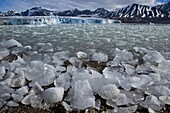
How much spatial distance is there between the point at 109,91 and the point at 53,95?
0.54 m

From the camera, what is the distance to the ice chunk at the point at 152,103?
197 centimetres

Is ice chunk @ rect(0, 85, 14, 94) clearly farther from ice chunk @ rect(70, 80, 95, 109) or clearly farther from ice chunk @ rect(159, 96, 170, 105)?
ice chunk @ rect(159, 96, 170, 105)

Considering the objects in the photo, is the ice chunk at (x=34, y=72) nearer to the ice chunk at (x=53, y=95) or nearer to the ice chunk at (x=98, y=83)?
the ice chunk at (x=53, y=95)

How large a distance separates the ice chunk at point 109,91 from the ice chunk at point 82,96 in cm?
12

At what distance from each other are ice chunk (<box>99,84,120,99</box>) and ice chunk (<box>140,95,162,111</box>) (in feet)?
0.89

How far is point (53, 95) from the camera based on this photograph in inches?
80.0

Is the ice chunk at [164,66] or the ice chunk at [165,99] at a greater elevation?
the ice chunk at [164,66]

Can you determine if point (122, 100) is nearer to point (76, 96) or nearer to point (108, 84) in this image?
point (108, 84)

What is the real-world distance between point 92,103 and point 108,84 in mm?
317

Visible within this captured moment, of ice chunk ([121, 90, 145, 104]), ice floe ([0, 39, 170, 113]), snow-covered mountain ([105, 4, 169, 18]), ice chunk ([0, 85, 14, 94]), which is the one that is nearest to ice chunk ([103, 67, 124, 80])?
ice floe ([0, 39, 170, 113])

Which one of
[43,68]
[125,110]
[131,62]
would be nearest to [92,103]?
[125,110]

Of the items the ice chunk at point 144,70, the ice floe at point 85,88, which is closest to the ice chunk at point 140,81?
the ice floe at point 85,88

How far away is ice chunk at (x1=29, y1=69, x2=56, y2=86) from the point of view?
2.34 metres

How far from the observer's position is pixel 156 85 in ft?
7.57
